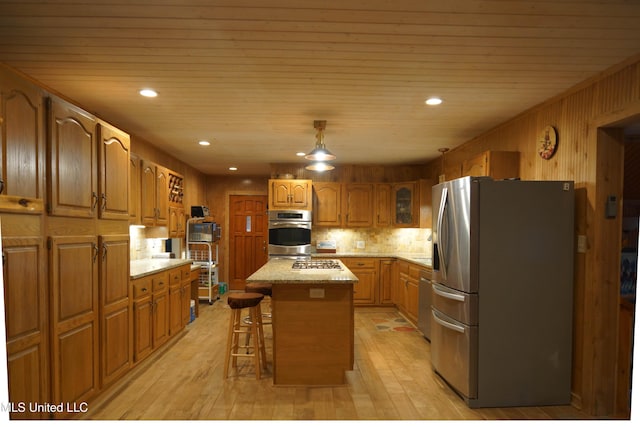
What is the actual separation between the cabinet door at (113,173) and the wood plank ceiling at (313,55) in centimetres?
39

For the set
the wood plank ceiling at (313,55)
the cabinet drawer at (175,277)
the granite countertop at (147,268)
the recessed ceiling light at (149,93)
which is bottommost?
the cabinet drawer at (175,277)

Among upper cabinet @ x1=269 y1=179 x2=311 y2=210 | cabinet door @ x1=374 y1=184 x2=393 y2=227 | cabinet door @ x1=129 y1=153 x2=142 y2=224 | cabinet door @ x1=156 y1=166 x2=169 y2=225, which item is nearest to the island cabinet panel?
cabinet door @ x1=129 y1=153 x2=142 y2=224

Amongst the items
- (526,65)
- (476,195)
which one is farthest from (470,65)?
(476,195)

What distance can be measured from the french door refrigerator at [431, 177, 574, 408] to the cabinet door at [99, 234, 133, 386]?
106 inches

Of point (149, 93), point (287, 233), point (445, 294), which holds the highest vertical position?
point (149, 93)

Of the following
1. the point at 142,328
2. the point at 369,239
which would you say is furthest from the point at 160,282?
the point at 369,239

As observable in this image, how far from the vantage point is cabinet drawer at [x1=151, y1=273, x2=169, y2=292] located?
11.7ft

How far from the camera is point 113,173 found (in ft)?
9.23

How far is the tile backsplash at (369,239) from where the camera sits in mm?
6367

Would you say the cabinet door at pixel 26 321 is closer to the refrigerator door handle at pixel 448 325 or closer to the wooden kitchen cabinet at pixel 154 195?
the wooden kitchen cabinet at pixel 154 195

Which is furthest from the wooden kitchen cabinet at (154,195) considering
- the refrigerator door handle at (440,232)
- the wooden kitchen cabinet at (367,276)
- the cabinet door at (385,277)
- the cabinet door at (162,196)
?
the cabinet door at (385,277)

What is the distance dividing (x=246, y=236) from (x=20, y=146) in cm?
562

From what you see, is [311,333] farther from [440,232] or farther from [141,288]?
[141,288]

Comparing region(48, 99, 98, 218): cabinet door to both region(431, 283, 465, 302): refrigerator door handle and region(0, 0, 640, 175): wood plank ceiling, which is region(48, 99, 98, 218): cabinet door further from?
region(431, 283, 465, 302): refrigerator door handle
